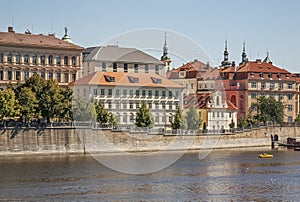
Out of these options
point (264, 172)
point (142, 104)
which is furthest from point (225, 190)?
point (142, 104)

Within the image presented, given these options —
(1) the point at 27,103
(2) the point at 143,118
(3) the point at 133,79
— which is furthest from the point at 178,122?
(1) the point at 27,103

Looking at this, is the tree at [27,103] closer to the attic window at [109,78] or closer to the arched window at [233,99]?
the attic window at [109,78]

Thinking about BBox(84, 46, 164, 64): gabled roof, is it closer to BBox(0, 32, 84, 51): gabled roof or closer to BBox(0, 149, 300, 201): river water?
BBox(0, 32, 84, 51): gabled roof

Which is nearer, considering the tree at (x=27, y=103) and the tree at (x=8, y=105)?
the tree at (x=8, y=105)

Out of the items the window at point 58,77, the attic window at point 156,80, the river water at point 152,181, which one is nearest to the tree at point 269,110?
the attic window at point 156,80

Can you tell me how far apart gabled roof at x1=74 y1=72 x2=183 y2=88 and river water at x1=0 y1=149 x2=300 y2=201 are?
2477 cm

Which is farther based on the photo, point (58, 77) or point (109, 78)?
point (109, 78)

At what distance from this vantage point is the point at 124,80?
115 meters

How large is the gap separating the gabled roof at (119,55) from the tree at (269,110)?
61.2ft

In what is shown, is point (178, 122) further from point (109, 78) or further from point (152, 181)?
point (152, 181)

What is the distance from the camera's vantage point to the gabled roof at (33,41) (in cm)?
10712

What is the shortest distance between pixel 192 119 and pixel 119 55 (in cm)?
1806

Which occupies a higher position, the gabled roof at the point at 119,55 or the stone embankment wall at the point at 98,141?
the gabled roof at the point at 119,55

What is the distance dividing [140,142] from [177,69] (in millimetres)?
46120
